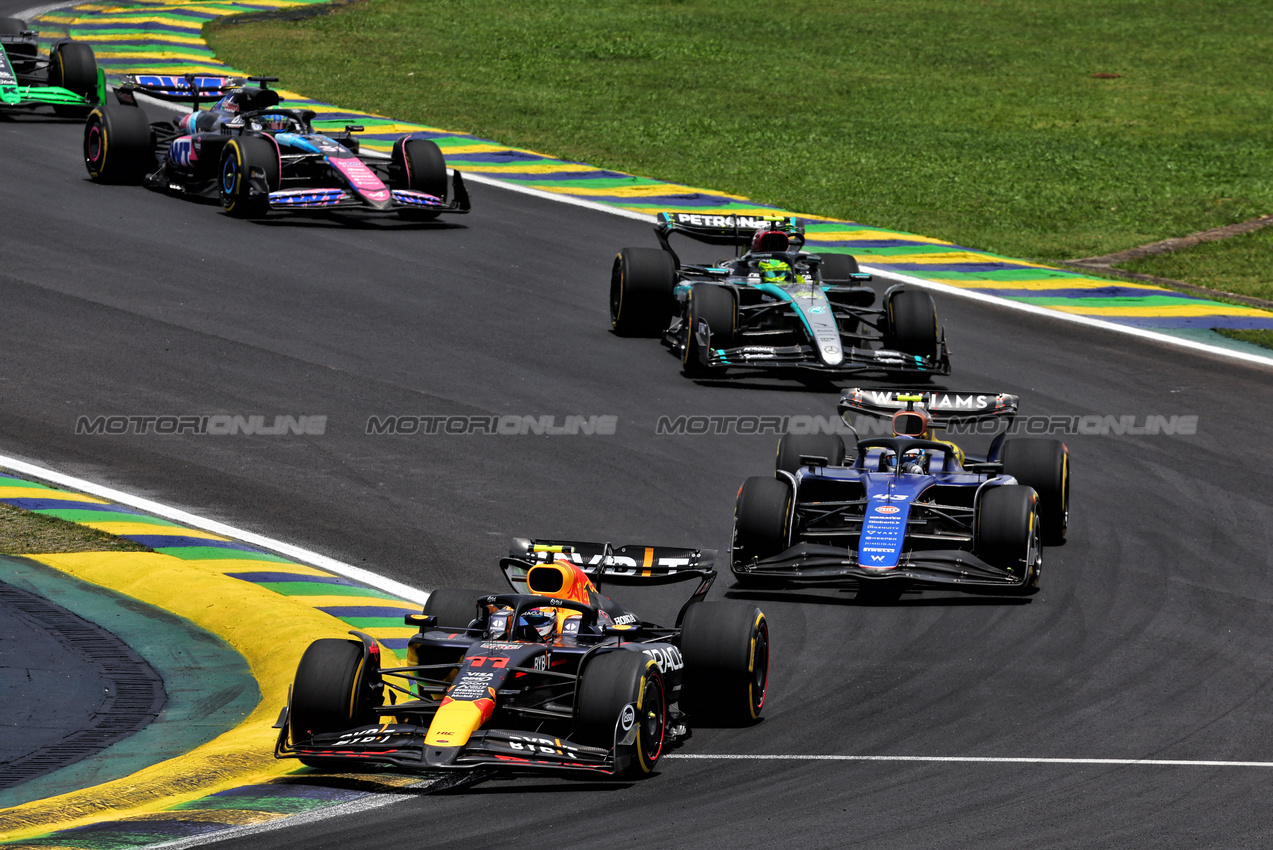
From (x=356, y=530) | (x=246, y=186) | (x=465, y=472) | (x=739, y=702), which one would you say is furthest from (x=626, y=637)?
(x=246, y=186)

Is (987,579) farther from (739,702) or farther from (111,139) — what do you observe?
(111,139)

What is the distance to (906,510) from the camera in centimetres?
1350

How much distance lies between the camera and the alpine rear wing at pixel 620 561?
36.7 ft

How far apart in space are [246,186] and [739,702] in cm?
1527

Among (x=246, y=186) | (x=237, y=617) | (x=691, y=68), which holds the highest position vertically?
(x=691, y=68)

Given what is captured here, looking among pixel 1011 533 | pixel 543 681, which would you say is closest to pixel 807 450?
pixel 1011 533

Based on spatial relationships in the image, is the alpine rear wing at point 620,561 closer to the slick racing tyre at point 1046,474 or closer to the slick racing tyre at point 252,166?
the slick racing tyre at point 1046,474

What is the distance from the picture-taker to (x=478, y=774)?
917 cm

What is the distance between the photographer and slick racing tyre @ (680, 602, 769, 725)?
1043 centimetres

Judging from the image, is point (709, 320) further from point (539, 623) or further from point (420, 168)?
point (539, 623)

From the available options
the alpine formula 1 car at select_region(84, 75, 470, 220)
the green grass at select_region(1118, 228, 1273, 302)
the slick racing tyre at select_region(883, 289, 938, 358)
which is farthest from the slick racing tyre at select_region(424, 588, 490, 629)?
the green grass at select_region(1118, 228, 1273, 302)

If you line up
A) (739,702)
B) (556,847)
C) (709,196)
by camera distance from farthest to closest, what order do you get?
1. (709,196)
2. (739,702)
3. (556,847)
